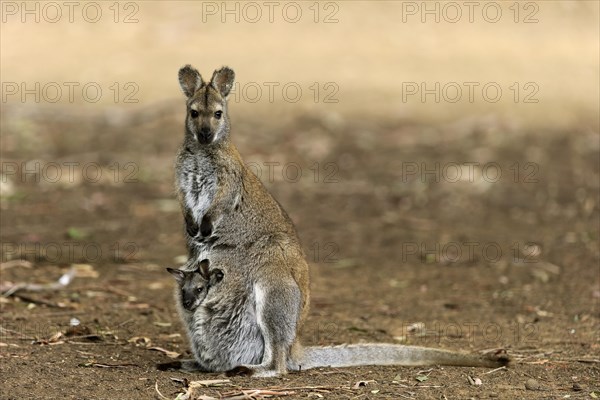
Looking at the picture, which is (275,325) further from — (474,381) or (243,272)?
(474,381)

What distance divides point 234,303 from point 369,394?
1.01m

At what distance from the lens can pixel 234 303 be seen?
5.87 m

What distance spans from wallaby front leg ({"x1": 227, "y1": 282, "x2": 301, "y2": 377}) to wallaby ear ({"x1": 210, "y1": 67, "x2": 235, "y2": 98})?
4.35 ft

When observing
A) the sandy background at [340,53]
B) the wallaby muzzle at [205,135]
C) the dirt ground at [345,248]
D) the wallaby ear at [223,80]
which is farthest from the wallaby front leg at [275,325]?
the sandy background at [340,53]

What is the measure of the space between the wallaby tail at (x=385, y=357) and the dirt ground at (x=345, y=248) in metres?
0.07

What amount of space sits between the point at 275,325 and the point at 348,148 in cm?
795

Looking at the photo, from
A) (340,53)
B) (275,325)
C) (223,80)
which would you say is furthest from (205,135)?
(340,53)

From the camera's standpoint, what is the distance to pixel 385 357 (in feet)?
19.7

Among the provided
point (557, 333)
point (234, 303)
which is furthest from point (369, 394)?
point (557, 333)

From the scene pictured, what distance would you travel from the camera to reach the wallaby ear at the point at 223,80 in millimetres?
6270

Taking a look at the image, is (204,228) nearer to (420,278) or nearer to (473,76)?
(420,278)

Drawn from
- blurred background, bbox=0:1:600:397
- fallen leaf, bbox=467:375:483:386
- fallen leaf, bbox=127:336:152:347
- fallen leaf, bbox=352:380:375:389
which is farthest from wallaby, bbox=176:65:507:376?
blurred background, bbox=0:1:600:397

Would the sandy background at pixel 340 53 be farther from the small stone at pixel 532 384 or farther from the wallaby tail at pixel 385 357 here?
the small stone at pixel 532 384

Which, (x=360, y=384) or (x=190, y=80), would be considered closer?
(x=360, y=384)
